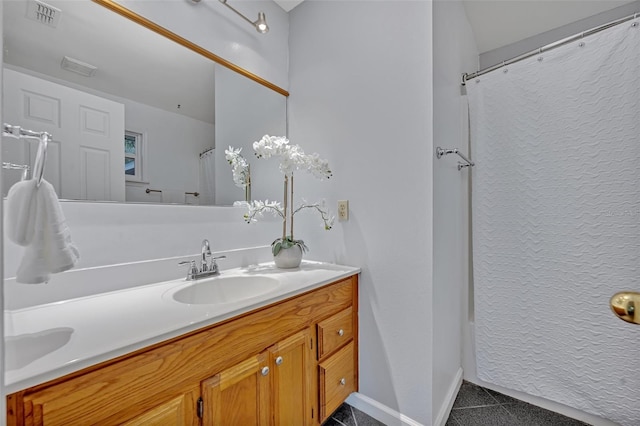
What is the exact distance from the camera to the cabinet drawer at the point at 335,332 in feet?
3.99

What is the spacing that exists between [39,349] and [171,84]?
3.88ft

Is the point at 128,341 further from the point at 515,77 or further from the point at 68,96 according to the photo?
the point at 515,77

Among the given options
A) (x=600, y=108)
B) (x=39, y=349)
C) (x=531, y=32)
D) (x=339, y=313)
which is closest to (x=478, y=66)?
(x=531, y=32)

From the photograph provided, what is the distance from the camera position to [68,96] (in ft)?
3.33

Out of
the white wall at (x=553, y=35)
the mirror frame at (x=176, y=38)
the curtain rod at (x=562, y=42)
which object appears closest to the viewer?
the mirror frame at (x=176, y=38)

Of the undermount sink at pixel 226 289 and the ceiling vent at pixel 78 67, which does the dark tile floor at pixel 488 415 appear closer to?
the undermount sink at pixel 226 289

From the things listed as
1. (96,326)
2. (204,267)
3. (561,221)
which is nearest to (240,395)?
(96,326)

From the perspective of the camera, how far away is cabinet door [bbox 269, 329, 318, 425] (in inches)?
39.9

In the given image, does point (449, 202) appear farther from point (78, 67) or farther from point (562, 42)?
point (78, 67)

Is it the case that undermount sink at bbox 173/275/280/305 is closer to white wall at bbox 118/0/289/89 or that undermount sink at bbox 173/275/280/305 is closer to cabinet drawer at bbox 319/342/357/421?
cabinet drawer at bbox 319/342/357/421

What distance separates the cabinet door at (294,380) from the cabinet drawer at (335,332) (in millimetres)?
73

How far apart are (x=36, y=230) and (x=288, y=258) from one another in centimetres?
97

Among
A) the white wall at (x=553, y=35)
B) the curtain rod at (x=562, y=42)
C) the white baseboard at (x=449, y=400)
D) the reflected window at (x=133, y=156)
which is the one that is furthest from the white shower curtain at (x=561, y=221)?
the reflected window at (x=133, y=156)

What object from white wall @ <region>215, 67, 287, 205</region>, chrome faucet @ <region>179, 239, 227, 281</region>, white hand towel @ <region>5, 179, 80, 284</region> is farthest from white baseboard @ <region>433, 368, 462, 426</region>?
white hand towel @ <region>5, 179, 80, 284</region>
